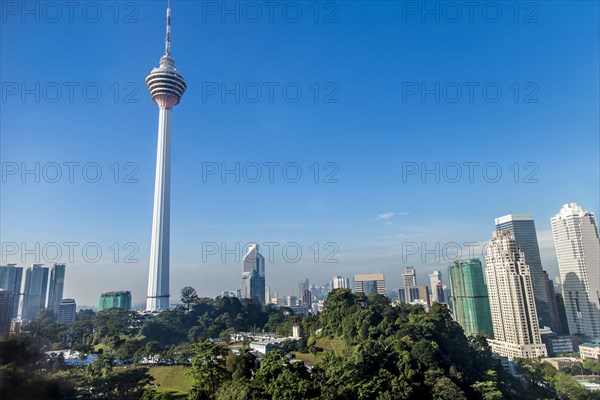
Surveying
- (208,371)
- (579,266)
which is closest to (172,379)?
(208,371)

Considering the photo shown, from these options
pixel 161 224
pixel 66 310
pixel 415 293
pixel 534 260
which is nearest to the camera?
pixel 161 224

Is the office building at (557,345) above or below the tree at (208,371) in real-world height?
below

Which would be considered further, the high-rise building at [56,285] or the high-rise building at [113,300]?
the high-rise building at [113,300]

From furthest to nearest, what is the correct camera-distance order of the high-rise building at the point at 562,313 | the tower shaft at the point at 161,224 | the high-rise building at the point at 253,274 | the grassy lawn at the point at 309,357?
the high-rise building at the point at 253,274 < the high-rise building at the point at 562,313 < the tower shaft at the point at 161,224 < the grassy lawn at the point at 309,357

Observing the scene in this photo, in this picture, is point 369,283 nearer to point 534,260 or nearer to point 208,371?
point 534,260

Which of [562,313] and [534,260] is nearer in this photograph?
[562,313]

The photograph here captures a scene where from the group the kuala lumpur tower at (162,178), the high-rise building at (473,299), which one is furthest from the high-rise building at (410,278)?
the kuala lumpur tower at (162,178)

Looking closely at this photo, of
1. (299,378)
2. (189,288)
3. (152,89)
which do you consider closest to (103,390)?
(299,378)

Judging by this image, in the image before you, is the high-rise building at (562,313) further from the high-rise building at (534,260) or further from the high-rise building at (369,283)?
the high-rise building at (369,283)
